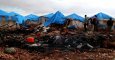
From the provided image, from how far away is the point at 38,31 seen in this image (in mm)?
27188

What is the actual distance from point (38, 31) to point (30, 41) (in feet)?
31.0

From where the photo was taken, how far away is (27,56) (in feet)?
44.3

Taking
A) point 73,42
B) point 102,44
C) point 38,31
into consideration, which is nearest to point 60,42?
point 73,42

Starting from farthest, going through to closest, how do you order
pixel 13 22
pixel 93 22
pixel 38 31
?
→ pixel 13 22 → pixel 93 22 → pixel 38 31

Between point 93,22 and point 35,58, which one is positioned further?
point 93,22

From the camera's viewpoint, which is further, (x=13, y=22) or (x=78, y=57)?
(x=13, y=22)

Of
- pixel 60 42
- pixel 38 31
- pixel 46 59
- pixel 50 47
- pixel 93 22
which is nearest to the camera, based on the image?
pixel 46 59

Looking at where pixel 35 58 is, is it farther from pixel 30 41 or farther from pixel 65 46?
pixel 30 41

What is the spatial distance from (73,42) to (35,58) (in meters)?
4.41

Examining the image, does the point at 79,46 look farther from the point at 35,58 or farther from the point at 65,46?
the point at 35,58

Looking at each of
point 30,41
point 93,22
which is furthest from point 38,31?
point 30,41

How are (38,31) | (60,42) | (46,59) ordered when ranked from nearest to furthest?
1. (46,59)
2. (60,42)
3. (38,31)

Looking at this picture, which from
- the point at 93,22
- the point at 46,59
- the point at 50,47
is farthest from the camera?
the point at 93,22

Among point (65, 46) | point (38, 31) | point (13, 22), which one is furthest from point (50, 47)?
point (13, 22)
